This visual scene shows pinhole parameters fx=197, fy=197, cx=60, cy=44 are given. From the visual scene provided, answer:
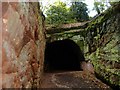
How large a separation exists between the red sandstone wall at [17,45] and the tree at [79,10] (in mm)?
7960

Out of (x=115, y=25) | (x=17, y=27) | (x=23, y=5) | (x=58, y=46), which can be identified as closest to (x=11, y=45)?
(x=17, y=27)

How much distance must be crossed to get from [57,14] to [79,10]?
6.01ft

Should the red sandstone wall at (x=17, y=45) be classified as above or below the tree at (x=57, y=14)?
below

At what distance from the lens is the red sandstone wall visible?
11.9 ft

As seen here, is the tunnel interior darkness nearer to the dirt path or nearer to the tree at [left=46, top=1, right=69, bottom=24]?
the tree at [left=46, top=1, right=69, bottom=24]

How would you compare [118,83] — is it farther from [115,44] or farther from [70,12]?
[70,12]

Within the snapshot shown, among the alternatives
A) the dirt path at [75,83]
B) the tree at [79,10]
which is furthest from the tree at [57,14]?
the dirt path at [75,83]

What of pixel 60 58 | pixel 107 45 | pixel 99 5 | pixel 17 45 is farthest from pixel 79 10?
pixel 17 45

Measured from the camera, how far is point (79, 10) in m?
12.9

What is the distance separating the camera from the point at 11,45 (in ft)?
12.4

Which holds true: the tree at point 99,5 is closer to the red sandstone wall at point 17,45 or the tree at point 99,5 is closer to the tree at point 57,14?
the tree at point 57,14

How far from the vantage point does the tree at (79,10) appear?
41.6 ft

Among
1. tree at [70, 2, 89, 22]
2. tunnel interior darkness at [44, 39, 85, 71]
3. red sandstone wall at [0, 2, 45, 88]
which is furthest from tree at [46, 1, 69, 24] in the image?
red sandstone wall at [0, 2, 45, 88]

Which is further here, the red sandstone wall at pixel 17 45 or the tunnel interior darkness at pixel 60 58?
the tunnel interior darkness at pixel 60 58
